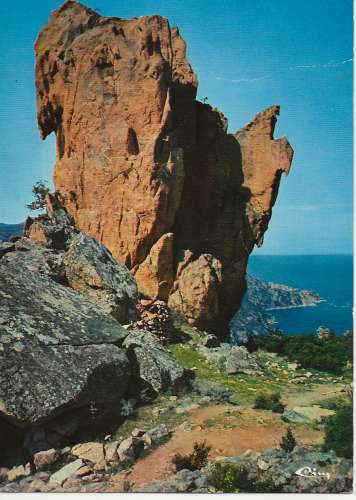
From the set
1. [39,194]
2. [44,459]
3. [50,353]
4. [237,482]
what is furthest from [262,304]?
[44,459]

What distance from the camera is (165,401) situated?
9.88 m

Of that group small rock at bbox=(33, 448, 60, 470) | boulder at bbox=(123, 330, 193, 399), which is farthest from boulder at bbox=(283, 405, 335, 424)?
small rock at bbox=(33, 448, 60, 470)

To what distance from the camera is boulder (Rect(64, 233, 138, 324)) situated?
12.4 metres

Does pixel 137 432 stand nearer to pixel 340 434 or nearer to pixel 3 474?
pixel 3 474

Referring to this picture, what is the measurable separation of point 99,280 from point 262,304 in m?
44.4

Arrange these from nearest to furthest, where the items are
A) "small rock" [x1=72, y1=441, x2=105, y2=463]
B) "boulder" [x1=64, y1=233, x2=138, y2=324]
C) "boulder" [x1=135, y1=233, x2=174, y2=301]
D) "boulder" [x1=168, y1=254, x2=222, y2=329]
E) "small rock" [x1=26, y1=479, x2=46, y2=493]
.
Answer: "small rock" [x1=26, y1=479, x2=46, y2=493] → "small rock" [x1=72, y1=441, x2=105, y2=463] → "boulder" [x1=64, y1=233, x2=138, y2=324] → "boulder" [x1=168, y1=254, x2=222, y2=329] → "boulder" [x1=135, y1=233, x2=174, y2=301]

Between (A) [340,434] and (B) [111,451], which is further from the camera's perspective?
(A) [340,434]

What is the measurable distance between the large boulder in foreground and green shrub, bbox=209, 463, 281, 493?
2716 mm

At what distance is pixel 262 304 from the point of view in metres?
54.7

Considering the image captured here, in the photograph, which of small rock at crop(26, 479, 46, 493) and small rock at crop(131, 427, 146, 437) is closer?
small rock at crop(26, 479, 46, 493)

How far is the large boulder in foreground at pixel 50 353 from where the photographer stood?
7.77 metres

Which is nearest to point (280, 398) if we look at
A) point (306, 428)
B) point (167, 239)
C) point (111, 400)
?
point (306, 428)

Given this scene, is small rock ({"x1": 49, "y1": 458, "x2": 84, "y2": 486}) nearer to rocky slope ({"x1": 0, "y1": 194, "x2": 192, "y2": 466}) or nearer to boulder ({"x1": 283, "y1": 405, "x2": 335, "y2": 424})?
rocky slope ({"x1": 0, "y1": 194, "x2": 192, "y2": 466})

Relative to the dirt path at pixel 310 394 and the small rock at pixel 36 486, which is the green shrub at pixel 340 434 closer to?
the dirt path at pixel 310 394
